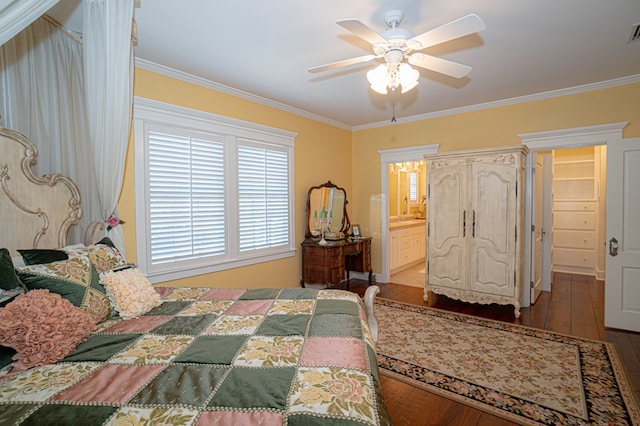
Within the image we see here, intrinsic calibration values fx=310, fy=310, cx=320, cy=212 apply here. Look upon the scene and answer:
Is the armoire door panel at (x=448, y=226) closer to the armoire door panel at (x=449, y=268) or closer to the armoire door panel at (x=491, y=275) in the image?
the armoire door panel at (x=449, y=268)

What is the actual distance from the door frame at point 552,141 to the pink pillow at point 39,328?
4775mm

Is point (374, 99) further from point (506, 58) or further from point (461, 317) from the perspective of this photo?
point (461, 317)

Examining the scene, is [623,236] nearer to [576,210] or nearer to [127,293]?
[576,210]

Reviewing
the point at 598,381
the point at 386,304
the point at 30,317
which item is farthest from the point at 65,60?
the point at 598,381

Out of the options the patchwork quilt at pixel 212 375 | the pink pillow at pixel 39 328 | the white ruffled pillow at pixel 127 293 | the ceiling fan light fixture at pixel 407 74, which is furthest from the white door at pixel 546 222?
the pink pillow at pixel 39 328

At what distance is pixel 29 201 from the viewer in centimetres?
201

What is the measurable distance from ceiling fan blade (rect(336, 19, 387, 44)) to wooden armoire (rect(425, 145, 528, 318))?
2.59 m

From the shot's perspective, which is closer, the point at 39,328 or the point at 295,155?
the point at 39,328

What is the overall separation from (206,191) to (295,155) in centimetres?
154

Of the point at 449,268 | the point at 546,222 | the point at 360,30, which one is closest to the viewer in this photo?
the point at 360,30

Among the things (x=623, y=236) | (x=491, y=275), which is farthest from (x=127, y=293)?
(x=623, y=236)

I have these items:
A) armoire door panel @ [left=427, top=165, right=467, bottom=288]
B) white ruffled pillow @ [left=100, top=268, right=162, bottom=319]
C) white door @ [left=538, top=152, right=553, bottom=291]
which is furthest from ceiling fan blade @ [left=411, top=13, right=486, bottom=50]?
white door @ [left=538, top=152, right=553, bottom=291]

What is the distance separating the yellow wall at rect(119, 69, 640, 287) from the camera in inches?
129

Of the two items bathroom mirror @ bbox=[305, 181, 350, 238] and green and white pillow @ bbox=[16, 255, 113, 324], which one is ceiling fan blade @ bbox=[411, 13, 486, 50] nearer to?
green and white pillow @ bbox=[16, 255, 113, 324]
